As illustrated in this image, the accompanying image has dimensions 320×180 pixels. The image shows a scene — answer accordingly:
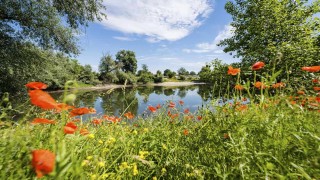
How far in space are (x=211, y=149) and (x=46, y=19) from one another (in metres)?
10.4

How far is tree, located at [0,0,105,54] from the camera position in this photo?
912 centimetres

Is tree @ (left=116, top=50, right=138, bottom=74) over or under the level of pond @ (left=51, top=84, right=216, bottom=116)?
over

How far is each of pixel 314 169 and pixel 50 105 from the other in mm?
1458

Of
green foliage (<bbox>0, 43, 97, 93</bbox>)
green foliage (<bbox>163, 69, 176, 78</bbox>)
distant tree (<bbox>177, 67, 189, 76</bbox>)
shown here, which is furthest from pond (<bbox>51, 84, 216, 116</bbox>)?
distant tree (<bbox>177, 67, 189, 76</bbox>)

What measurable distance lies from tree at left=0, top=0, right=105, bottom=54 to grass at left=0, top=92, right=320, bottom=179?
9.16 m

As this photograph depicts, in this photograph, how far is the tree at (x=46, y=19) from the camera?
9.12 metres

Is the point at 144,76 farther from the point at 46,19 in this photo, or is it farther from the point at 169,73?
the point at 46,19

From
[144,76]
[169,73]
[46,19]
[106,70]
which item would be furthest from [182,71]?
[46,19]

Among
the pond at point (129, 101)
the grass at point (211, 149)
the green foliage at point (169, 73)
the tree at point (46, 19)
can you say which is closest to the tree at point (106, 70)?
the pond at point (129, 101)

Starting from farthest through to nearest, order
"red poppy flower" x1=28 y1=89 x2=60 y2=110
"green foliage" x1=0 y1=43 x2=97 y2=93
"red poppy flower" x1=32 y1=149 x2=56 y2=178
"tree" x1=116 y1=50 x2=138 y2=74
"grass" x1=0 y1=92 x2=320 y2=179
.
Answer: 1. "tree" x1=116 y1=50 x2=138 y2=74
2. "green foliage" x1=0 y1=43 x2=97 y2=93
3. "grass" x1=0 y1=92 x2=320 y2=179
4. "red poppy flower" x1=28 y1=89 x2=60 y2=110
5. "red poppy flower" x1=32 y1=149 x2=56 y2=178

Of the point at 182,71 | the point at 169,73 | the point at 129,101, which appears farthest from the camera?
the point at 182,71

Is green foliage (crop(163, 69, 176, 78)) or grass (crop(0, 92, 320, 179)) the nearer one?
grass (crop(0, 92, 320, 179))

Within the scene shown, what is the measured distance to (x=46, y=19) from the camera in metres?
9.63

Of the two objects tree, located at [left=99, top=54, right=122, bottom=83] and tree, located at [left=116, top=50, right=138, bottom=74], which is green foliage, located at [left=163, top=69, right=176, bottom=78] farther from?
tree, located at [left=99, top=54, right=122, bottom=83]
